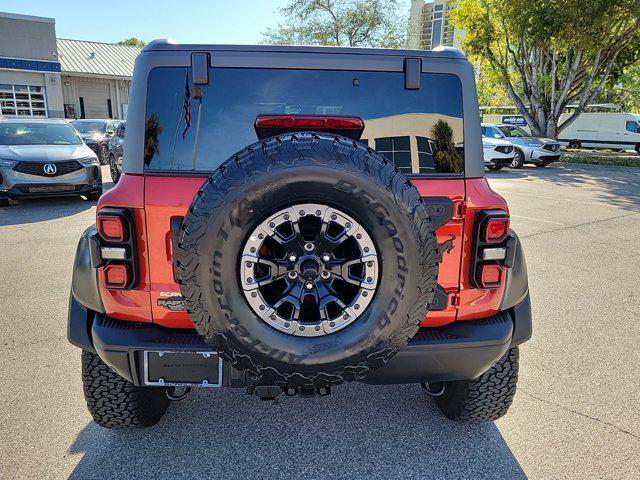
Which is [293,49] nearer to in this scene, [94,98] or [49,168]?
[49,168]

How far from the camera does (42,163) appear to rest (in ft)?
29.3

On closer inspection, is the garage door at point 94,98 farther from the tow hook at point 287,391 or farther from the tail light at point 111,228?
the tow hook at point 287,391

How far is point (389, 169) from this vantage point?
1847mm

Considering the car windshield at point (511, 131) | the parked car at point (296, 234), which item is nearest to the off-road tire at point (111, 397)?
the parked car at point (296, 234)

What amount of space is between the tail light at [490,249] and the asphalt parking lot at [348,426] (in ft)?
3.23

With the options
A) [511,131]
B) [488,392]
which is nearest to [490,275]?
[488,392]

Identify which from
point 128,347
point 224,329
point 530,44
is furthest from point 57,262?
point 530,44

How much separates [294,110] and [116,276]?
112cm

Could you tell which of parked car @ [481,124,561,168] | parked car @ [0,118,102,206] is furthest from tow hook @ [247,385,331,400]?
parked car @ [481,124,561,168]

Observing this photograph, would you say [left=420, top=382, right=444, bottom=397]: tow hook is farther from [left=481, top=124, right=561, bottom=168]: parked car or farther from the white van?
the white van

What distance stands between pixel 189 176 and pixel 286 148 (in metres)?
0.57

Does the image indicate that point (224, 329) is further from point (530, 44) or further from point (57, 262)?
point (530, 44)

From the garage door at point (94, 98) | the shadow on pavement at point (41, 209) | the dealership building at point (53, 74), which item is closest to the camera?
the shadow on pavement at point (41, 209)

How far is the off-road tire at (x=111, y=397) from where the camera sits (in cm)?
248
